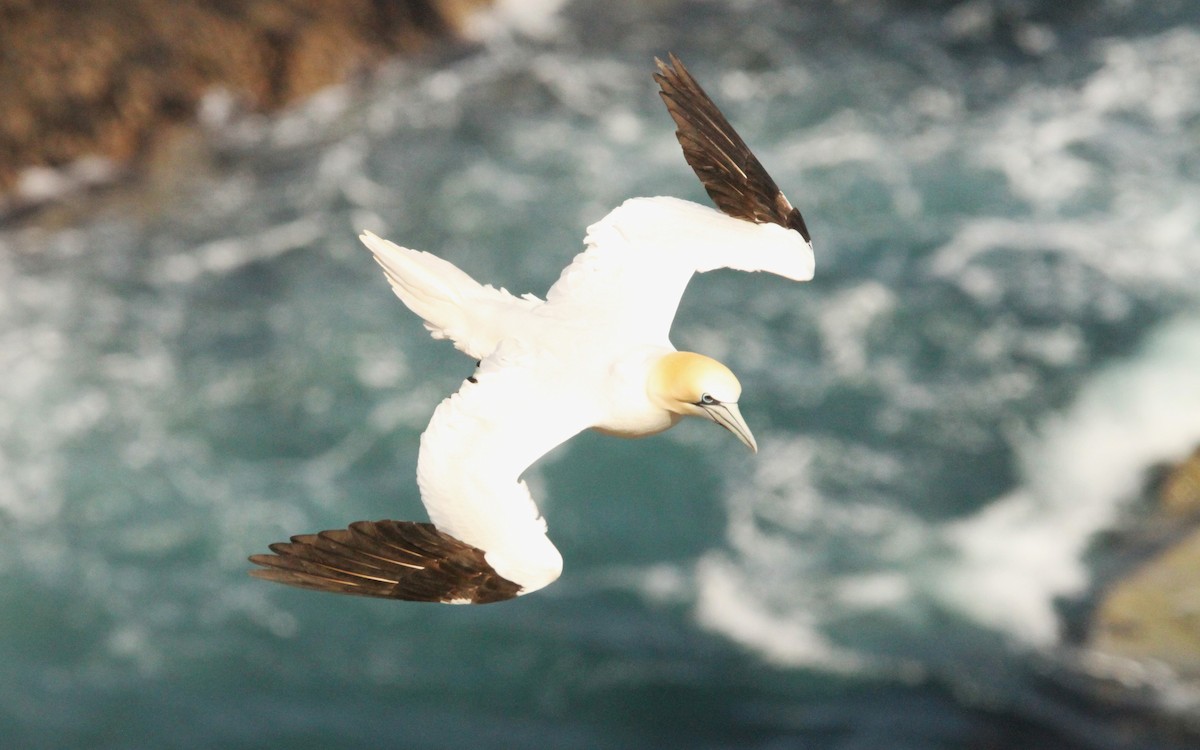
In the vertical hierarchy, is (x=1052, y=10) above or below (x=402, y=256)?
above

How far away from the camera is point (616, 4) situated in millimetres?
20609

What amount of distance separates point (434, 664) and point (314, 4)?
344 inches

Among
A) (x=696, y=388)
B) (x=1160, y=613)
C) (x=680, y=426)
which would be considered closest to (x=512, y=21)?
(x=680, y=426)

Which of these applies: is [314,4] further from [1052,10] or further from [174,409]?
[1052,10]

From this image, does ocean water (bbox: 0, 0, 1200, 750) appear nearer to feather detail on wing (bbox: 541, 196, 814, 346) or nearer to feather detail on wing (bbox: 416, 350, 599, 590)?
feather detail on wing (bbox: 541, 196, 814, 346)

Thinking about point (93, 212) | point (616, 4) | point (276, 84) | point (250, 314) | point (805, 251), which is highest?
point (616, 4)

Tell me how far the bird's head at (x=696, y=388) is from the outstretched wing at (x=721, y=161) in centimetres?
136

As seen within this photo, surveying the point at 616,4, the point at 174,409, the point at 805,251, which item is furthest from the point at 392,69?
the point at 805,251

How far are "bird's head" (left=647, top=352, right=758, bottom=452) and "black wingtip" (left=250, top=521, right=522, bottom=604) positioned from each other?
3.34 feet

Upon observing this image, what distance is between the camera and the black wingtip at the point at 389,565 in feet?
19.4

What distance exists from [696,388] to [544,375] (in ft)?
2.20

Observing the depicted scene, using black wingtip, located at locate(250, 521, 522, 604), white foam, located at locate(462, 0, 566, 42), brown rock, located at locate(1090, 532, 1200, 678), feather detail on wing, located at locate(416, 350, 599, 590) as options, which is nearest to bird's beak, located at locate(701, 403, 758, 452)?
feather detail on wing, located at locate(416, 350, 599, 590)

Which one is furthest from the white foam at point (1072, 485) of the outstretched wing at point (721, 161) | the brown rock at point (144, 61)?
the brown rock at point (144, 61)

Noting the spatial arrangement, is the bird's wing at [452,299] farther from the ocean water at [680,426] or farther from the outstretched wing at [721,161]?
the ocean water at [680,426]
